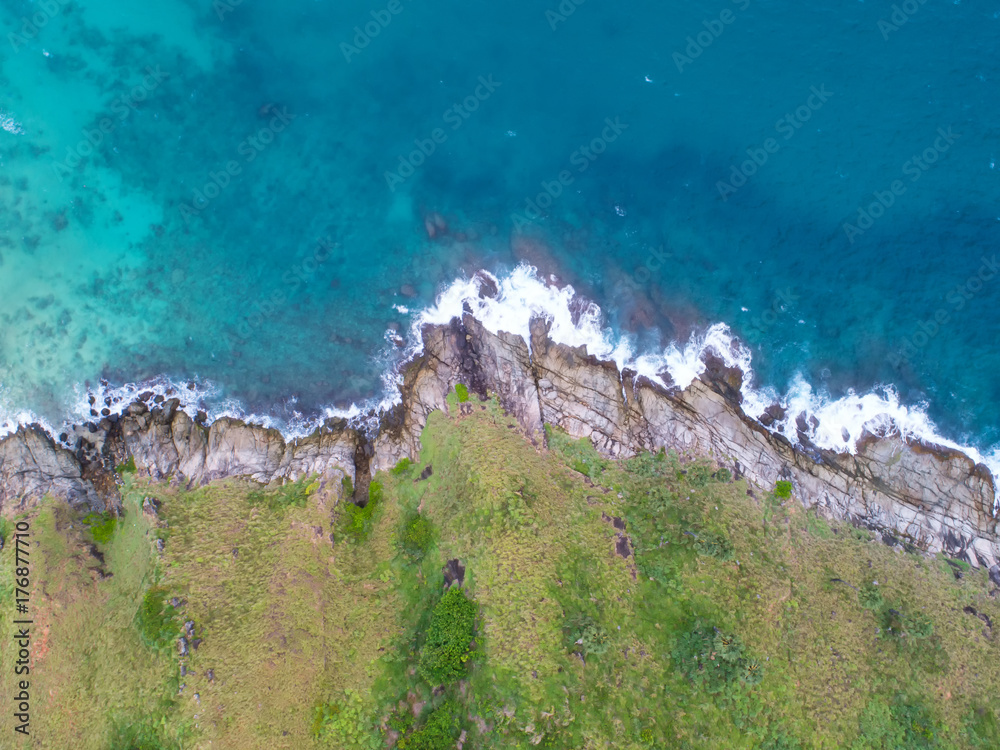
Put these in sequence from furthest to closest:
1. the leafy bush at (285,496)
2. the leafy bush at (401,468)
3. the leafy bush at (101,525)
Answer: the leafy bush at (401,468) < the leafy bush at (285,496) < the leafy bush at (101,525)

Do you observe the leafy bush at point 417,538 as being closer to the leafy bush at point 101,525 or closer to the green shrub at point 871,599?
the leafy bush at point 101,525

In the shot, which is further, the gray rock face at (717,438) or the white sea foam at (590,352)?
the white sea foam at (590,352)

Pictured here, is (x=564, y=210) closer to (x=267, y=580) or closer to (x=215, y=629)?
(x=267, y=580)

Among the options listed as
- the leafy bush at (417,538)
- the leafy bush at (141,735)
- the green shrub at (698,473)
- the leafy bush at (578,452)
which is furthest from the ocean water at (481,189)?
the leafy bush at (141,735)

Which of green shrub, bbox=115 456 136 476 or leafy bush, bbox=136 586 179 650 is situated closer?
leafy bush, bbox=136 586 179 650

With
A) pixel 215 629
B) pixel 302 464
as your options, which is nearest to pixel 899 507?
pixel 302 464

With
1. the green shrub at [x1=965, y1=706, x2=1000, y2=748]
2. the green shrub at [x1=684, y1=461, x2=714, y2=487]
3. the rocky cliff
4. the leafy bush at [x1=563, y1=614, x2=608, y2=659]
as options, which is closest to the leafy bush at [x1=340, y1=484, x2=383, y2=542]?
the rocky cliff

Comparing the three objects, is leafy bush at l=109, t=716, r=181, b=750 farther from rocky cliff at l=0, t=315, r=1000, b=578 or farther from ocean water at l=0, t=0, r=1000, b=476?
ocean water at l=0, t=0, r=1000, b=476
